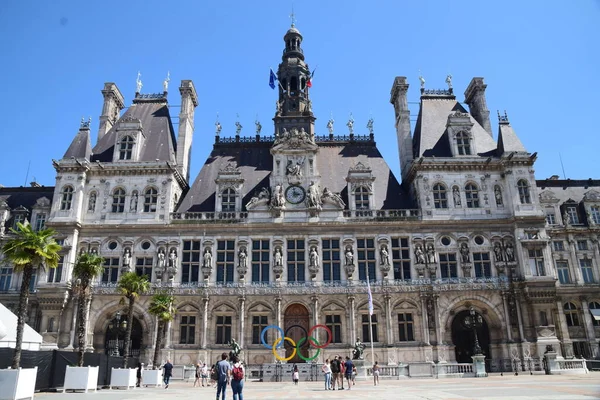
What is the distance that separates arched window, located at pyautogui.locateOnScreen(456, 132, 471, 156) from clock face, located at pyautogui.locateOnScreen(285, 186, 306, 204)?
1555 cm

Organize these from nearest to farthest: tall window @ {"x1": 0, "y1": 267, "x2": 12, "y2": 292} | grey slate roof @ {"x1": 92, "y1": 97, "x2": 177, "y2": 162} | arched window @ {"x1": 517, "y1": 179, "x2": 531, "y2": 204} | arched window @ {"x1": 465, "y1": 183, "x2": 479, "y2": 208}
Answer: arched window @ {"x1": 517, "y1": 179, "x2": 531, "y2": 204}
arched window @ {"x1": 465, "y1": 183, "x2": 479, "y2": 208}
tall window @ {"x1": 0, "y1": 267, "x2": 12, "y2": 292}
grey slate roof @ {"x1": 92, "y1": 97, "x2": 177, "y2": 162}

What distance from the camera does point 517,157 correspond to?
43.5 meters

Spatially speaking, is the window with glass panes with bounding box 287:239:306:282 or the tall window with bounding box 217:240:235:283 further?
the tall window with bounding box 217:240:235:283

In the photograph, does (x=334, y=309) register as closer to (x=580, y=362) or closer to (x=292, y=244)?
(x=292, y=244)

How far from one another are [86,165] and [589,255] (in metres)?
48.0

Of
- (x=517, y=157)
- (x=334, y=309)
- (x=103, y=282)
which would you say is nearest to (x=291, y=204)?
(x=334, y=309)

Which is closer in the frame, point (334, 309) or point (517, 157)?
point (334, 309)

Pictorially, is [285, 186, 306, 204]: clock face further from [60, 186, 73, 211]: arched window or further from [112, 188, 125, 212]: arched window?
[60, 186, 73, 211]: arched window

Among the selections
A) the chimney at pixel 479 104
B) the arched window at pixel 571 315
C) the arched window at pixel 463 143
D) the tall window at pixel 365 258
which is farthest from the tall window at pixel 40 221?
the arched window at pixel 571 315

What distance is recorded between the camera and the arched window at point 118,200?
43916mm

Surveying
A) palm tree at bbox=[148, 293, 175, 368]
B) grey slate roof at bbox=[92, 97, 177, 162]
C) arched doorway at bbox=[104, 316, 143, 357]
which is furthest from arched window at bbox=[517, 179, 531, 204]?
arched doorway at bbox=[104, 316, 143, 357]

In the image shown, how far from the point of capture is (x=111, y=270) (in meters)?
41.8

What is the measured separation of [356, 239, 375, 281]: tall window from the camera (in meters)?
41.5

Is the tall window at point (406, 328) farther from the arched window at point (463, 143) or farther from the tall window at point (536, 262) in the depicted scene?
the arched window at point (463, 143)
